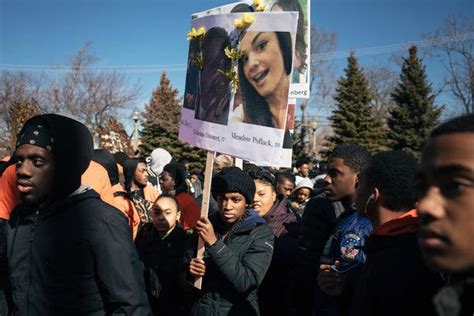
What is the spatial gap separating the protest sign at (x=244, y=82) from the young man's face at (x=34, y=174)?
1.55 meters

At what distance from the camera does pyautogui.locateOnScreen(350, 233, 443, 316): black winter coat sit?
1.80 m

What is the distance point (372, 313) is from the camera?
1.91m

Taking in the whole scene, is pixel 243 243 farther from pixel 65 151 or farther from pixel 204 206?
pixel 65 151

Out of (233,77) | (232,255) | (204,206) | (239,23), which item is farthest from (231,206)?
(239,23)

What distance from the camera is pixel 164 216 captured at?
16.2ft

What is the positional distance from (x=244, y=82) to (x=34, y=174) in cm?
184

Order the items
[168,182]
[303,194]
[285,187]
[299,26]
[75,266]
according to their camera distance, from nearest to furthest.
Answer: [75,266] → [299,26] → [168,182] → [285,187] → [303,194]

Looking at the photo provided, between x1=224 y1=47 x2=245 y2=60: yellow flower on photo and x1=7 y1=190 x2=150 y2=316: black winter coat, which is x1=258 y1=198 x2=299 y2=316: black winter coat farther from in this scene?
x1=7 y1=190 x2=150 y2=316: black winter coat

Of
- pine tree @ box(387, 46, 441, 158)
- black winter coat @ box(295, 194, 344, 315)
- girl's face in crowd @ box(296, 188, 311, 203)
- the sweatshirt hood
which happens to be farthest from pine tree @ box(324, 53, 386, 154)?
the sweatshirt hood

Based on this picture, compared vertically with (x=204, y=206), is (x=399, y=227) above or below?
above

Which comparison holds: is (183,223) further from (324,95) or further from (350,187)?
(324,95)

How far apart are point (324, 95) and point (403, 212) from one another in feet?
134

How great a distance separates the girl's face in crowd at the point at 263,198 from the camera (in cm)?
539

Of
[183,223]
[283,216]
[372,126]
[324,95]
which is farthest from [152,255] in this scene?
[324,95]
